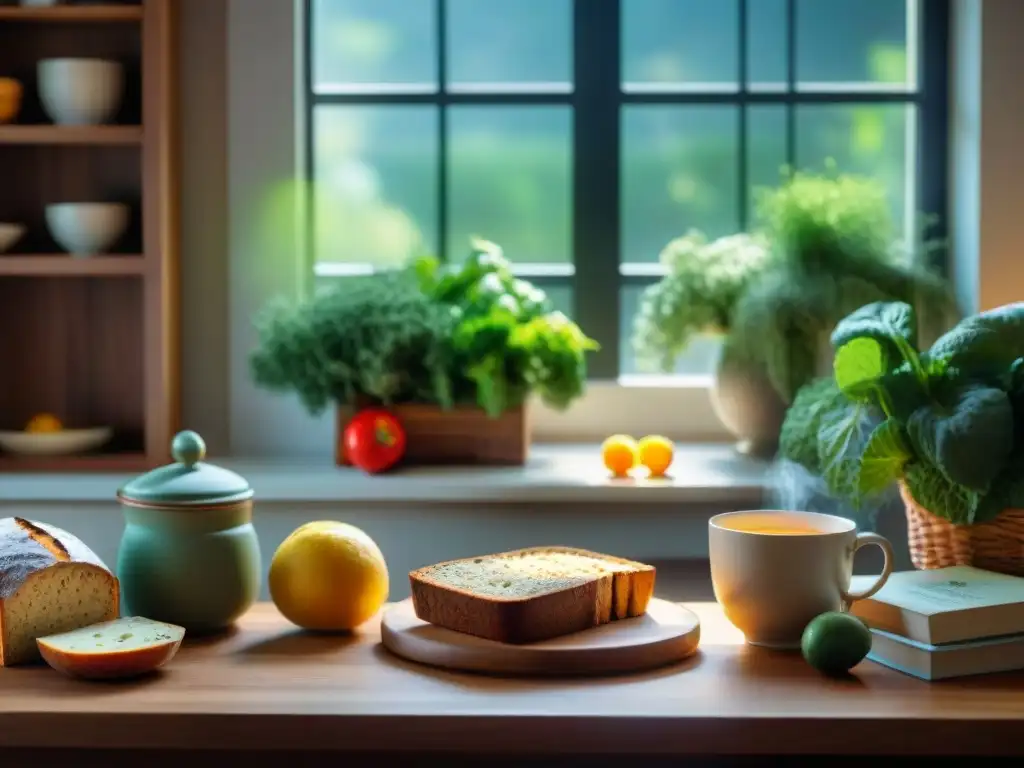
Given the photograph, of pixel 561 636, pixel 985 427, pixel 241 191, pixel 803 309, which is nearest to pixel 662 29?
pixel 803 309

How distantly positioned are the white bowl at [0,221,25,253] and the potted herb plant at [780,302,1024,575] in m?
1.61

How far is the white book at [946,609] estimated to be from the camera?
1.10m

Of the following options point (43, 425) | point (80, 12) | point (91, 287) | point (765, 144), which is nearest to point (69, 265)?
point (91, 287)

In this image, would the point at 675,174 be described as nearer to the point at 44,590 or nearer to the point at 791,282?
the point at 791,282

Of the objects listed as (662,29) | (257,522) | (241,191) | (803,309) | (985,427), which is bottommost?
(257,522)

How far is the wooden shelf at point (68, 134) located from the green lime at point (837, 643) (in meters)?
1.64

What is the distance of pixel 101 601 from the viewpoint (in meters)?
1.19

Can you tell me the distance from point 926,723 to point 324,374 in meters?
1.43

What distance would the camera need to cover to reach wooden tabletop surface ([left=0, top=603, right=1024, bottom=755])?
98 centimetres

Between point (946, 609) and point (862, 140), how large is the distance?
167cm

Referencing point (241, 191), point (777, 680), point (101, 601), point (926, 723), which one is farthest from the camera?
point (241, 191)

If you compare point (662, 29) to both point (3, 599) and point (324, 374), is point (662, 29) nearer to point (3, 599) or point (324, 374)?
point (324, 374)

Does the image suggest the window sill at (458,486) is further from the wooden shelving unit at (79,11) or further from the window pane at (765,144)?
the wooden shelving unit at (79,11)

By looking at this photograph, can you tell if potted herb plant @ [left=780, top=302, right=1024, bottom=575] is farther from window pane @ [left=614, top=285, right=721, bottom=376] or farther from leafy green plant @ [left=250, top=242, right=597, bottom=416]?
window pane @ [left=614, top=285, right=721, bottom=376]
